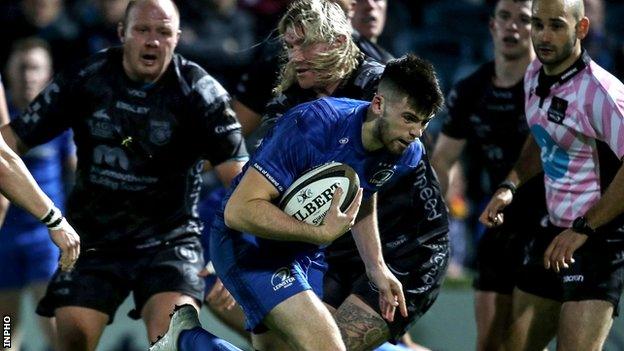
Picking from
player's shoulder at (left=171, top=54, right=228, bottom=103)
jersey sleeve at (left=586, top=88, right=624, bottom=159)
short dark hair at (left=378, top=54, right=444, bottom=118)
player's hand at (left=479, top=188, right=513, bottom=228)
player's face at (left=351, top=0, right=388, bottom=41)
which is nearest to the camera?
short dark hair at (left=378, top=54, right=444, bottom=118)

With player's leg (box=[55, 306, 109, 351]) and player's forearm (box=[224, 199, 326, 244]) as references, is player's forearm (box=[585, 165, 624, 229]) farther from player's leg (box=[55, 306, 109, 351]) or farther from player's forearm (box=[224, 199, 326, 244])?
player's leg (box=[55, 306, 109, 351])

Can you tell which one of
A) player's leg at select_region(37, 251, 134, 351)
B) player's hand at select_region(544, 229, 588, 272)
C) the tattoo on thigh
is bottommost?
player's leg at select_region(37, 251, 134, 351)

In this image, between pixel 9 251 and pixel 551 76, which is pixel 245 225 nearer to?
pixel 551 76

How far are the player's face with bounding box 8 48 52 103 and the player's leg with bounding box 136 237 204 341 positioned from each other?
258 cm

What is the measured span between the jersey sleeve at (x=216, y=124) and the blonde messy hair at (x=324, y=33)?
53 cm

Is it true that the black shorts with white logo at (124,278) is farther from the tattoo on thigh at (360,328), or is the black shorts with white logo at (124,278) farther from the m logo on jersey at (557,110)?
the m logo on jersey at (557,110)

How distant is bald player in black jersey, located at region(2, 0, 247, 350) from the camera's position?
7.59 meters

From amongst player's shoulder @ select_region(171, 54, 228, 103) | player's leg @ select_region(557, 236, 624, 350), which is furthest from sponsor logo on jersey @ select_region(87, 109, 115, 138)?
player's leg @ select_region(557, 236, 624, 350)

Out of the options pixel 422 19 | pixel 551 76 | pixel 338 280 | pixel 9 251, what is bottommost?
pixel 422 19

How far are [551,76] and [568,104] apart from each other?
24cm

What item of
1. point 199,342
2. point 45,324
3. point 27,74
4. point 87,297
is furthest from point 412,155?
point 27,74

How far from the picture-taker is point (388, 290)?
22.1 ft

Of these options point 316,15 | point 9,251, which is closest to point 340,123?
point 316,15

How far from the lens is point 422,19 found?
14.6 m
